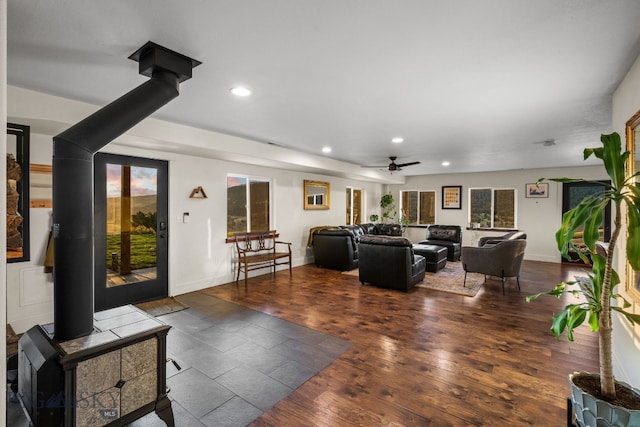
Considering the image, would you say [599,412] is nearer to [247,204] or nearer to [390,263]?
[390,263]

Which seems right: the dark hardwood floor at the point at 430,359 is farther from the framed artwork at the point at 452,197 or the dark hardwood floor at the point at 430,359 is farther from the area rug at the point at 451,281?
the framed artwork at the point at 452,197

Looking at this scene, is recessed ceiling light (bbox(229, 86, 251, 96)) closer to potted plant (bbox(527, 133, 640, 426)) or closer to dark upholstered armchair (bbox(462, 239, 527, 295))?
potted plant (bbox(527, 133, 640, 426))

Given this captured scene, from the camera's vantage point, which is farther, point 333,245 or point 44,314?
point 333,245

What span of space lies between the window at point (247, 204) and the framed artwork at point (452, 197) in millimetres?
5761

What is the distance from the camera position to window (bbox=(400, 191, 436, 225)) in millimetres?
9703

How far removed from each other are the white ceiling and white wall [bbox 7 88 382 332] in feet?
0.86

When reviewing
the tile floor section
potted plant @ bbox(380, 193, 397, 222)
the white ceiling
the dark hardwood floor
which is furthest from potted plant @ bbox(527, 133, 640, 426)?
potted plant @ bbox(380, 193, 397, 222)

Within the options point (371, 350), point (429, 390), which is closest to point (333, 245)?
point (371, 350)

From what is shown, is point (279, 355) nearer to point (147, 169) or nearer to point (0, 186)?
point (0, 186)

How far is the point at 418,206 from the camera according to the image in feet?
32.9

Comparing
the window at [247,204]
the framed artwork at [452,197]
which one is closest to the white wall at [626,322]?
the window at [247,204]

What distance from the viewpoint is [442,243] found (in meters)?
7.73

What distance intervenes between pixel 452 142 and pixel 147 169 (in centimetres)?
463

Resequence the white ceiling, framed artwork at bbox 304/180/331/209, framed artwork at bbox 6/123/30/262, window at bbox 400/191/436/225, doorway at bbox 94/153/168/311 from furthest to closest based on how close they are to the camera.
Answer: window at bbox 400/191/436/225
framed artwork at bbox 304/180/331/209
doorway at bbox 94/153/168/311
framed artwork at bbox 6/123/30/262
the white ceiling
